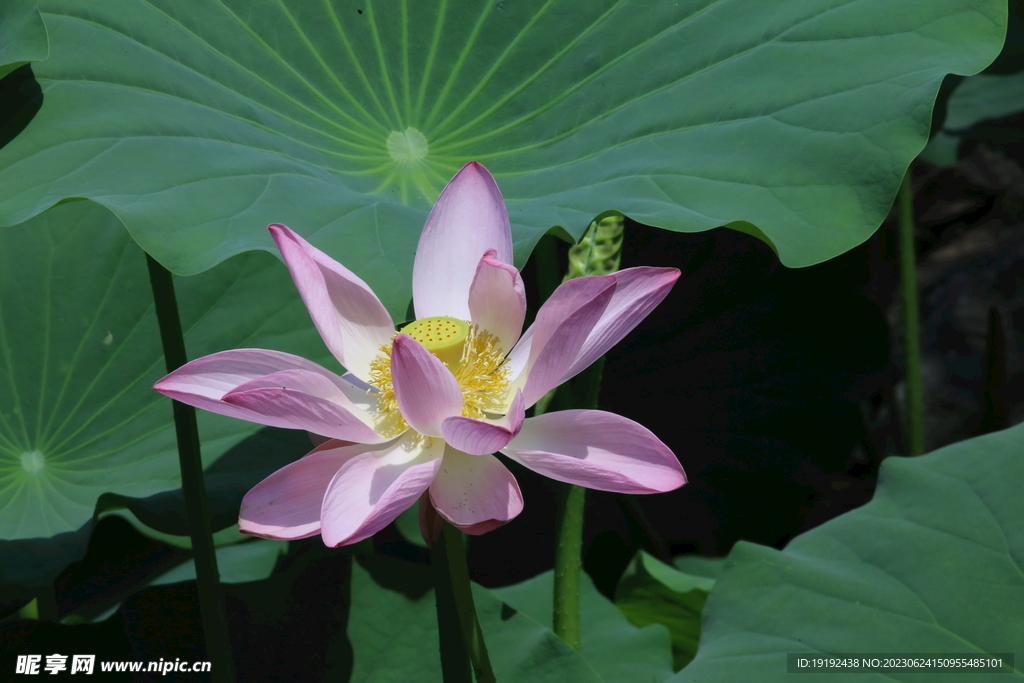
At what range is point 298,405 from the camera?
24.3 inches

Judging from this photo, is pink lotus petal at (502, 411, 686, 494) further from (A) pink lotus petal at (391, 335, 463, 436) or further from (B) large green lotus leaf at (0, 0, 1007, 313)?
(B) large green lotus leaf at (0, 0, 1007, 313)

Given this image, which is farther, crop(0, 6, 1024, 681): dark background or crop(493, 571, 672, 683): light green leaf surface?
crop(0, 6, 1024, 681): dark background

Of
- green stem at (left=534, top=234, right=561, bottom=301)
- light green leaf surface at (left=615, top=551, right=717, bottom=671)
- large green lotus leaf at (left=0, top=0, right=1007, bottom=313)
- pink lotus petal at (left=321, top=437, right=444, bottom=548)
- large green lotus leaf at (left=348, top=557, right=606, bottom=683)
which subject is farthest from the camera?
light green leaf surface at (left=615, top=551, right=717, bottom=671)

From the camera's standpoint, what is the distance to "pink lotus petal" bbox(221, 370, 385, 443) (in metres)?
0.61

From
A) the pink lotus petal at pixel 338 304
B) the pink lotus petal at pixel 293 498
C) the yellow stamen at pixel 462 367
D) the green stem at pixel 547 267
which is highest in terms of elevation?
the green stem at pixel 547 267

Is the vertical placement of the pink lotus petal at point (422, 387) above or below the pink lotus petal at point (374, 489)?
above

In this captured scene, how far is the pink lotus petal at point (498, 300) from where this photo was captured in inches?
28.0

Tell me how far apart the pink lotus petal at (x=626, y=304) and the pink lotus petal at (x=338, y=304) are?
19 cm

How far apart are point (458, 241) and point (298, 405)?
10.0 inches

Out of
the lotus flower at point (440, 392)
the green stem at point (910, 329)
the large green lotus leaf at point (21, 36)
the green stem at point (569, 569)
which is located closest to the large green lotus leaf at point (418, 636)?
the green stem at point (569, 569)

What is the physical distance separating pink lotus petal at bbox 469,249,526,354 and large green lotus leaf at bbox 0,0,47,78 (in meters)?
0.58

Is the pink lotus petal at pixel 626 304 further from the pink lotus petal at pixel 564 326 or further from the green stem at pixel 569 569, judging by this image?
the green stem at pixel 569 569

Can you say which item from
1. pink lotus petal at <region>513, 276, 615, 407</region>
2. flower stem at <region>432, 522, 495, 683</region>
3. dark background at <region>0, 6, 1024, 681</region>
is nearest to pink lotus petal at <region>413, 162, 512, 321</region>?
pink lotus petal at <region>513, 276, 615, 407</region>

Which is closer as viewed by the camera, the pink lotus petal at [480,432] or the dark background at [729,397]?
the pink lotus petal at [480,432]
